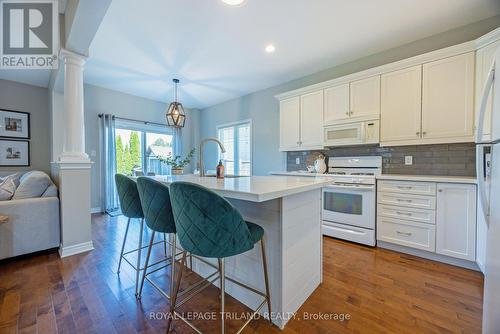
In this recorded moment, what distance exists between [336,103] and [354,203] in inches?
59.1

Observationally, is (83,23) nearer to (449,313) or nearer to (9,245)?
(9,245)

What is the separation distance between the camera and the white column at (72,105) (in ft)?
7.93

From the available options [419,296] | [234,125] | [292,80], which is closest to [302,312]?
[419,296]

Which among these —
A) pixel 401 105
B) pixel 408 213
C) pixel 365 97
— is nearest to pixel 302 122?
pixel 365 97

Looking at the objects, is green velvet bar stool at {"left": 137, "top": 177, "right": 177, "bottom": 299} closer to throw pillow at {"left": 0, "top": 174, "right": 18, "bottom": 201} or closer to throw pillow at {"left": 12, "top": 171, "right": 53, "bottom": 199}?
throw pillow at {"left": 12, "top": 171, "right": 53, "bottom": 199}

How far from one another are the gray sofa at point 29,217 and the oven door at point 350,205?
3496 millimetres

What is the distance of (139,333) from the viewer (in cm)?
130

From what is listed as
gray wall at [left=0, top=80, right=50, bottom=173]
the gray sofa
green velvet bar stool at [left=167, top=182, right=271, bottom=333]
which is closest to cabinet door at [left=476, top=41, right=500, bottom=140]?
green velvet bar stool at [left=167, top=182, right=271, bottom=333]

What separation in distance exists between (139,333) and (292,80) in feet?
13.5

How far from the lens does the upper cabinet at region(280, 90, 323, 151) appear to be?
333cm

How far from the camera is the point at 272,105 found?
14.2 ft

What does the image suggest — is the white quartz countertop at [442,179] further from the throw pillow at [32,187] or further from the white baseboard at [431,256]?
the throw pillow at [32,187]

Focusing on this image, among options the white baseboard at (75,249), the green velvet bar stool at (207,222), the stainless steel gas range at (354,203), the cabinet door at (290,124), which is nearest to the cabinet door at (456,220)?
the stainless steel gas range at (354,203)

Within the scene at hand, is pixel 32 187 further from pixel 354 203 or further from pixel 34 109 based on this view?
pixel 354 203
